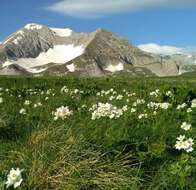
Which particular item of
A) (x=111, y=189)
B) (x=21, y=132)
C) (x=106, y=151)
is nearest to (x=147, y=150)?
(x=106, y=151)

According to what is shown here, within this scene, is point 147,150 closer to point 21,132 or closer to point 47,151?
point 47,151

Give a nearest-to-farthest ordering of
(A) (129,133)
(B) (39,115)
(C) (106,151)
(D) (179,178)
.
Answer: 1. (D) (179,178)
2. (C) (106,151)
3. (A) (129,133)
4. (B) (39,115)

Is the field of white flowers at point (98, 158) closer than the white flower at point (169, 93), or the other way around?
the field of white flowers at point (98, 158)

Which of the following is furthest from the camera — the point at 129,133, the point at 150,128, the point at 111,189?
the point at 150,128

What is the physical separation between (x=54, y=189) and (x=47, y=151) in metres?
0.94

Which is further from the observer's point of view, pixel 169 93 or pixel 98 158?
pixel 169 93

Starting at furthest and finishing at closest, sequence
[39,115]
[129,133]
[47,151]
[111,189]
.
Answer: [39,115]
[129,133]
[47,151]
[111,189]

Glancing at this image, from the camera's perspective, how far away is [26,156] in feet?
21.6

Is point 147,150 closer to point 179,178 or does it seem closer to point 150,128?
point 179,178

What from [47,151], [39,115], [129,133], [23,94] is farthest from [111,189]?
[23,94]

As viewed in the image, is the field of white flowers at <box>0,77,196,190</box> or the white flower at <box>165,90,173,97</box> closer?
the field of white flowers at <box>0,77,196,190</box>

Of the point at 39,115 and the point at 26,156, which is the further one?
the point at 39,115

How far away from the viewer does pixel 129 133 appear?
8.71 m

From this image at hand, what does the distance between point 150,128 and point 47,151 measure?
3336 mm
